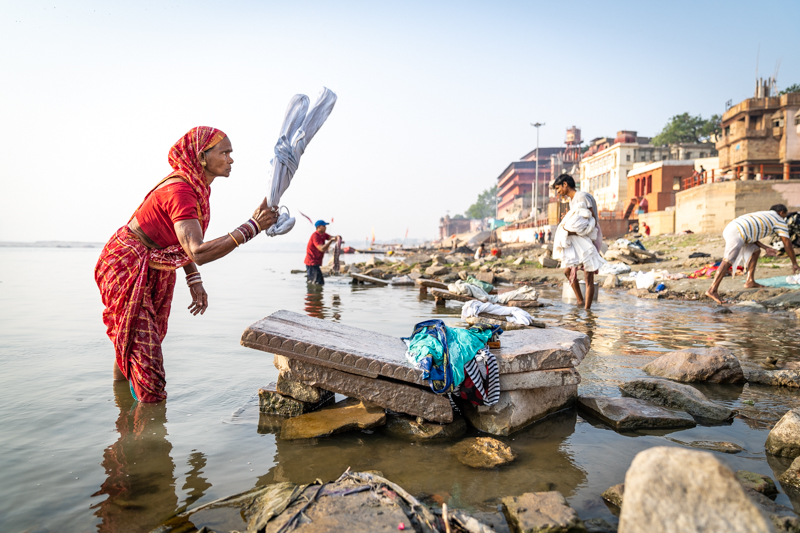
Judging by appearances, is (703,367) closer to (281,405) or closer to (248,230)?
(281,405)

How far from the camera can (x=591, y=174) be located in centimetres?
5225

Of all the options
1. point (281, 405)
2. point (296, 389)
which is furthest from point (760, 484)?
point (281, 405)

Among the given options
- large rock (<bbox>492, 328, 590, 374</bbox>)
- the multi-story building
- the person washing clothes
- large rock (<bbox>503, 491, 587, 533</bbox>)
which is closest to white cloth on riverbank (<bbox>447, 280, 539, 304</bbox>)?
the person washing clothes

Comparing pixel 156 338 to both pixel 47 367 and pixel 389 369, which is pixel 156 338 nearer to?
pixel 389 369

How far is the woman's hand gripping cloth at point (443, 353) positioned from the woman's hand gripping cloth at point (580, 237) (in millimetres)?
5377

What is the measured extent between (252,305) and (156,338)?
7.21 metres

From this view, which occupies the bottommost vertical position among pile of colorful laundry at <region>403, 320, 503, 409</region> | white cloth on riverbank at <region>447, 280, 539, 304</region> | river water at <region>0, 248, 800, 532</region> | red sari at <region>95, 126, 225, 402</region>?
river water at <region>0, 248, 800, 532</region>

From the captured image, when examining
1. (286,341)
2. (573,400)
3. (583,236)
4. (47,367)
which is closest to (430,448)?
(286,341)

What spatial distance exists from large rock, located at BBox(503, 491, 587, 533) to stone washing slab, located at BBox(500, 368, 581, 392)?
1014 mm

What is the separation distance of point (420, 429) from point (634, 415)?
1.40 metres

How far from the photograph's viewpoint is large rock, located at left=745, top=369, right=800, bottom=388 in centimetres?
396

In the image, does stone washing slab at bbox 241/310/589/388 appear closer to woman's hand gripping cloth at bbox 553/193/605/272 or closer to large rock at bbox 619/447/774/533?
large rock at bbox 619/447/774/533

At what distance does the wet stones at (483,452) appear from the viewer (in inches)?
103

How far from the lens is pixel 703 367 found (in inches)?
163
